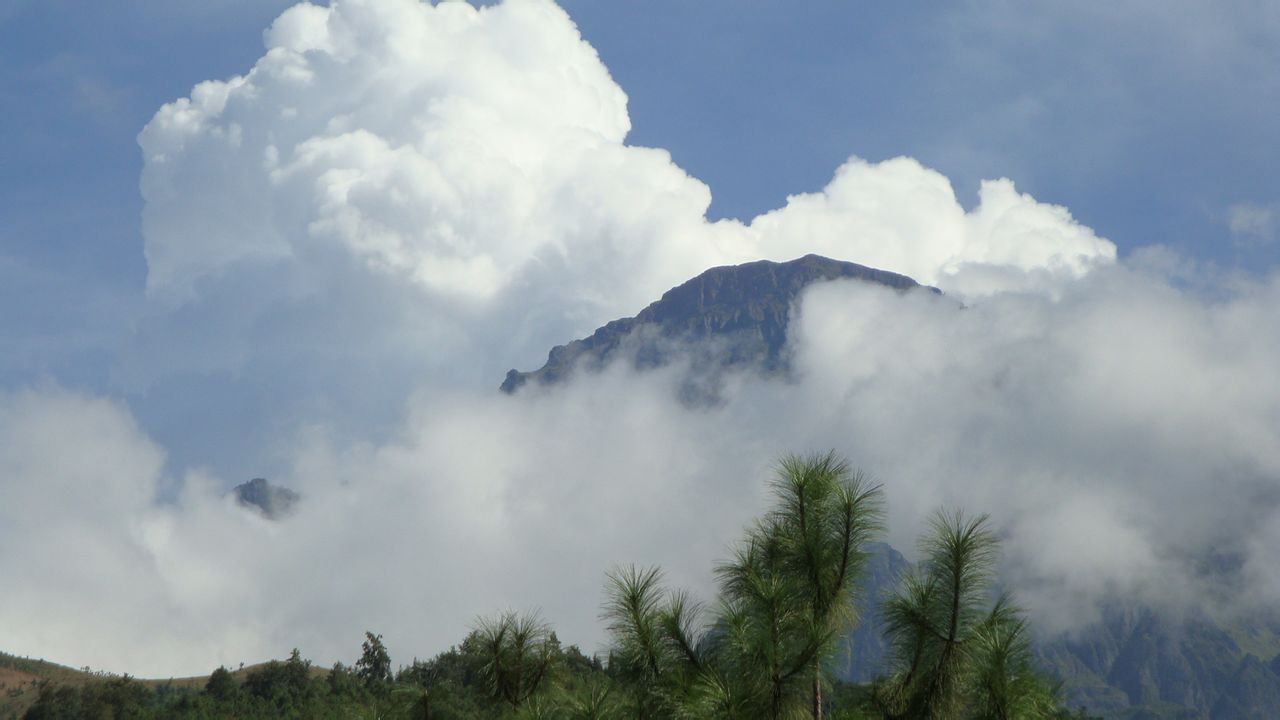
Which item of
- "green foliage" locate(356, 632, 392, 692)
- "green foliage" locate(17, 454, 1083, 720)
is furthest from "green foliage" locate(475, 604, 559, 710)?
"green foliage" locate(356, 632, 392, 692)

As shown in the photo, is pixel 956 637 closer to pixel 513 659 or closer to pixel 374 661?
pixel 513 659

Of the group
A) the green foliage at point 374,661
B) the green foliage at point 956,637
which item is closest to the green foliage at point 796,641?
the green foliage at point 956,637

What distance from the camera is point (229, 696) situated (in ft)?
356

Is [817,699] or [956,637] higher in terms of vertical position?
[956,637]

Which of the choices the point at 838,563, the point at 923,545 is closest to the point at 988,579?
the point at 923,545

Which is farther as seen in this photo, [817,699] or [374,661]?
[374,661]

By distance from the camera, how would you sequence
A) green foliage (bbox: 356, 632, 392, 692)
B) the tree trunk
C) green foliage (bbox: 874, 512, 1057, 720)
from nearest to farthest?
1. green foliage (bbox: 874, 512, 1057, 720)
2. the tree trunk
3. green foliage (bbox: 356, 632, 392, 692)

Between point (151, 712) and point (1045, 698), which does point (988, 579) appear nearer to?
point (1045, 698)

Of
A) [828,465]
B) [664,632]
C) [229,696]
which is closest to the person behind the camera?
[664,632]

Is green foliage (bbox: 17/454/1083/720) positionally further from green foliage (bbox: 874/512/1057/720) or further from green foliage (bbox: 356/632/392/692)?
green foliage (bbox: 356/632/392/692)

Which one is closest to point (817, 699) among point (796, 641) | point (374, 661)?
point (796, 641)

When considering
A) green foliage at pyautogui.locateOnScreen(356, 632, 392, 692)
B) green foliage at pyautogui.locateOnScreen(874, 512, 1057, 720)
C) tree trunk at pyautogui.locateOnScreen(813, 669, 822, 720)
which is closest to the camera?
green foliage at pyautogui.locateOnScreen(874, 512, 1057, 720)

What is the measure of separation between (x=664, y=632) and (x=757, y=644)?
1.51 m

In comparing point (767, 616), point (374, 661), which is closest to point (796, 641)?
point (767, 616)
